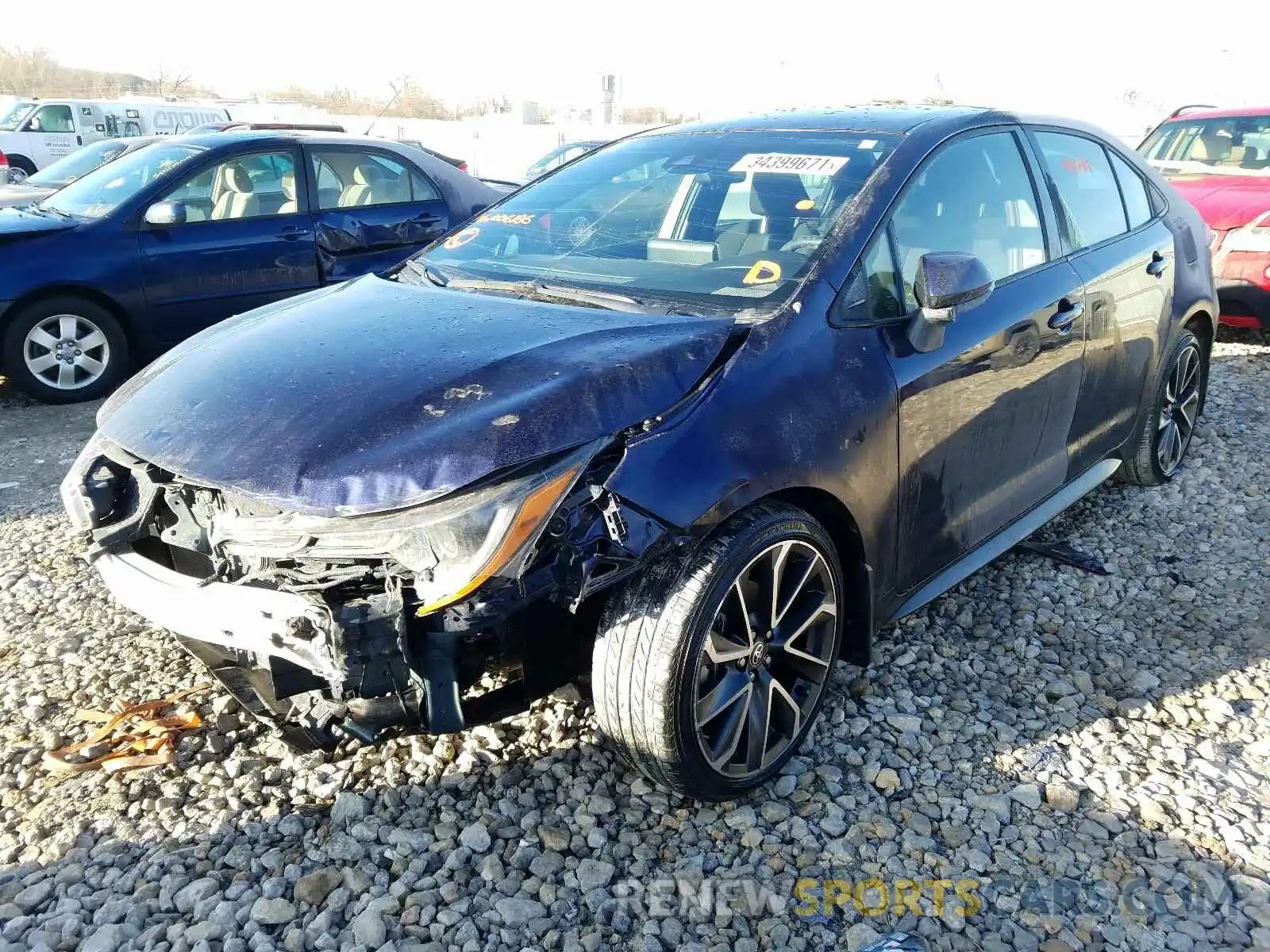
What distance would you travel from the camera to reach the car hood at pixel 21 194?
27.1 ft

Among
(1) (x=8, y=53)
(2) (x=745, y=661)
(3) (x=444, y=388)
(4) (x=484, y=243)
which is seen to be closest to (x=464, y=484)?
(3) (x=444, y=388)

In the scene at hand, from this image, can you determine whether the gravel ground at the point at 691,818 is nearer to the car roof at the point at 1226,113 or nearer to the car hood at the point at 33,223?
the car hood at the point at 33,223

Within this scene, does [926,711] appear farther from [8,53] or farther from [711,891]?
[8,53]

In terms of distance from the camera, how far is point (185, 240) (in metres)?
6.45

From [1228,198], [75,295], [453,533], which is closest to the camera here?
[453,533]

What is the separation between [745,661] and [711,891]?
1.84ft

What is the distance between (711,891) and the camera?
234 cm

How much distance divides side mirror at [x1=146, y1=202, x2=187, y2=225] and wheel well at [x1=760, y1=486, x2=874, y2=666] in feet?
17.4

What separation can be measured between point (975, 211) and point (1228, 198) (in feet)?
18.4

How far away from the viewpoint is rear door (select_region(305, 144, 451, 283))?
6895mm

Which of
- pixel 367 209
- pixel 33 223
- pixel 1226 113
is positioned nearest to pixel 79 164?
pixel 33 223

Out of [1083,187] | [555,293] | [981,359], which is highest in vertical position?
[1083,187]

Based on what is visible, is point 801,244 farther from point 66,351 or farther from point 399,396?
point 66,351

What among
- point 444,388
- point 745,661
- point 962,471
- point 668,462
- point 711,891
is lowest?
point 711,891
